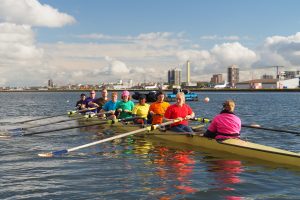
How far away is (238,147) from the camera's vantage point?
40.4ft

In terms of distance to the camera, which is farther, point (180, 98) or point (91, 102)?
point (91, 102)

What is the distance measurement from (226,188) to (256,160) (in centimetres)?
291

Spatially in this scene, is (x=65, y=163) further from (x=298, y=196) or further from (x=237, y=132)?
(x=298, y=196)

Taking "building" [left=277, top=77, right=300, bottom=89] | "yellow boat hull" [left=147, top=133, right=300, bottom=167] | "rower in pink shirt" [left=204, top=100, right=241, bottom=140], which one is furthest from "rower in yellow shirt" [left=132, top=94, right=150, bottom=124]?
"building" [left=277, top=77, right=300, bottom=89]

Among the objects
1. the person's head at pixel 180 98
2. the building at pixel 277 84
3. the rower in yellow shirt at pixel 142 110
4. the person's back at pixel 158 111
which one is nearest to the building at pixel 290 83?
the building at pixel 277 84

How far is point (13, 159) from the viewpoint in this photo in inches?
509

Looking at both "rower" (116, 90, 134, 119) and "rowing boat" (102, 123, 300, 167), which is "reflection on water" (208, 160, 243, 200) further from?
"rower" (116, 90, 134, 119)

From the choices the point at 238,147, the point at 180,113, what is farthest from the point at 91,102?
the point at 238,147

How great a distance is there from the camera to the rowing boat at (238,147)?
1095cm

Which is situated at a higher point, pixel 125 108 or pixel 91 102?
pixel 91 102

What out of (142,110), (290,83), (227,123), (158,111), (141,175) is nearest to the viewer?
(141,175)

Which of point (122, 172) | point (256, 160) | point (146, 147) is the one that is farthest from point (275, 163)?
point (146, 147)

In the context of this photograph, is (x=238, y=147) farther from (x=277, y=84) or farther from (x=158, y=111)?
(x=277, y=84)

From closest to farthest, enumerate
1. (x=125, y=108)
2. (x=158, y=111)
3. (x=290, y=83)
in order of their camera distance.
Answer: (x=158, y=111), (x=125, y=108), (x=290, y=83)
